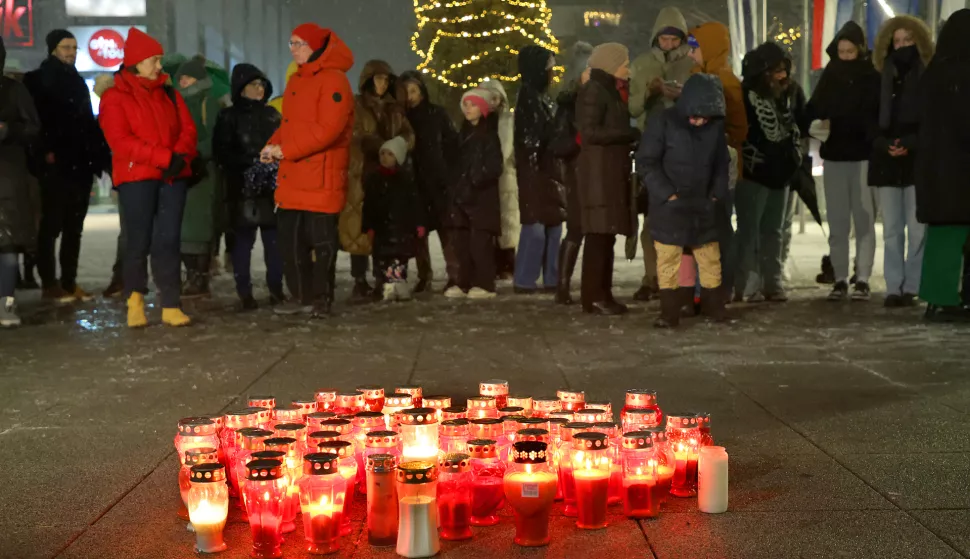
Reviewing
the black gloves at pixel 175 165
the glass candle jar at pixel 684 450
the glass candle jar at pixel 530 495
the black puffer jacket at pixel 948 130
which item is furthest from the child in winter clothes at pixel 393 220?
the glass candle jar at pixel 530 495

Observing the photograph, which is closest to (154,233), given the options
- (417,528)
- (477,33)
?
(417,528)

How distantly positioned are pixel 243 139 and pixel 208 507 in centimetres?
689

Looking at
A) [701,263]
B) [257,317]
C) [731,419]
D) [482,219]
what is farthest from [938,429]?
[482,219]

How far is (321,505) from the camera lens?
3.43 m

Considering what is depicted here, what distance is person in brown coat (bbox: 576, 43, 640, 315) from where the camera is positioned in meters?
9.23

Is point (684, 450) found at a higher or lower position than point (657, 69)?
lower

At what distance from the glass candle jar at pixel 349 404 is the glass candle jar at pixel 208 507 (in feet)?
3.38

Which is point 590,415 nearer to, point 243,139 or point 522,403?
point 522,403

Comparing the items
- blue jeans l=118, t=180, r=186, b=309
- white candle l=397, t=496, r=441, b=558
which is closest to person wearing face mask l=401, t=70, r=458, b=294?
→ blue jeans l=118, t=180, r=186, b=309

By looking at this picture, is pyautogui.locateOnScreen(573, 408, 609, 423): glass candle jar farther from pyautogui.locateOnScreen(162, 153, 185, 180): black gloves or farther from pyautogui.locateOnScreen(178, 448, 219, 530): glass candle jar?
pyautogui.locateOnScreen(162, 153, 185, 180): black gloves

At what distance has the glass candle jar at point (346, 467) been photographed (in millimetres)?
3600

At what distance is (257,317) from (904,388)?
525 cm

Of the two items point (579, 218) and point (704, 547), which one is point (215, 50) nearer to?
point (579, 218)

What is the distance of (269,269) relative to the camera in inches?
415
